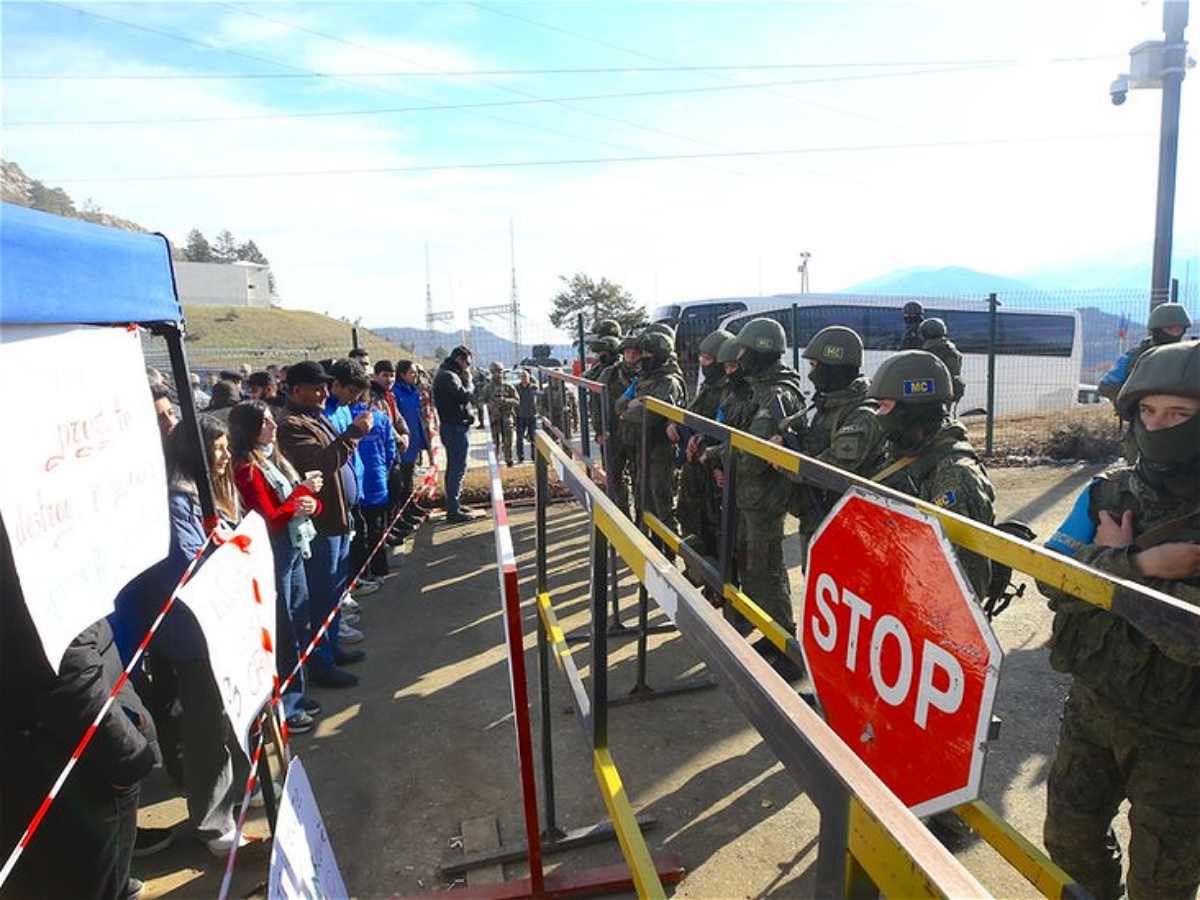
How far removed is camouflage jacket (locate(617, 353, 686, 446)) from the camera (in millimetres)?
5777

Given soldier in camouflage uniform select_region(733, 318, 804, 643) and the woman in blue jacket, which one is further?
the woman in blue jacket

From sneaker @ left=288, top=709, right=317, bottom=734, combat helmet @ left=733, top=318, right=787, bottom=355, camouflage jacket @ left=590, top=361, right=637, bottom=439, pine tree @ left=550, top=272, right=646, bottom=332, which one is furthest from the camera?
pine tree @ left=550, top=272, right=646, bottom=332

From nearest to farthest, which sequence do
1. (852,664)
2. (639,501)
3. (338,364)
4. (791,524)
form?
(852,664)
(639,501)
(338,364)
(791,524)

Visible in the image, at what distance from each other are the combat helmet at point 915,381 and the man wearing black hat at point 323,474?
10.2ft

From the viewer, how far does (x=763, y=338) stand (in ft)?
15.1

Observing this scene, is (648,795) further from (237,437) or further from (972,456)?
(237,437)

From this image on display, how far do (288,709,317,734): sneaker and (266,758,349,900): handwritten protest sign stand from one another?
172 centimetres

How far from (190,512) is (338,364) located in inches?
113

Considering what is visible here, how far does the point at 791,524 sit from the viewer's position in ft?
23.1

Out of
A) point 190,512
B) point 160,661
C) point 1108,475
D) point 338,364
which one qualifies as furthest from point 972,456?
point 338,364

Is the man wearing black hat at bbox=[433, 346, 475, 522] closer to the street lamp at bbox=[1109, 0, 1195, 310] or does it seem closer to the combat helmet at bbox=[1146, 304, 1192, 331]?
the combat helmet at bbox=[1146, 304, 1192, 331]

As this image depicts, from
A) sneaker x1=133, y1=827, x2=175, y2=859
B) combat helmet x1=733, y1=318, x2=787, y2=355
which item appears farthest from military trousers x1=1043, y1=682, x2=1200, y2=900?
sneaker x1=133, y1=827, x2=175, y2=859

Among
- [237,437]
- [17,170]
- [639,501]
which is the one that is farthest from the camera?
[17,170]

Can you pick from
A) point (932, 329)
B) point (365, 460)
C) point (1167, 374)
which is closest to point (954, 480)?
point (1167, 374)
